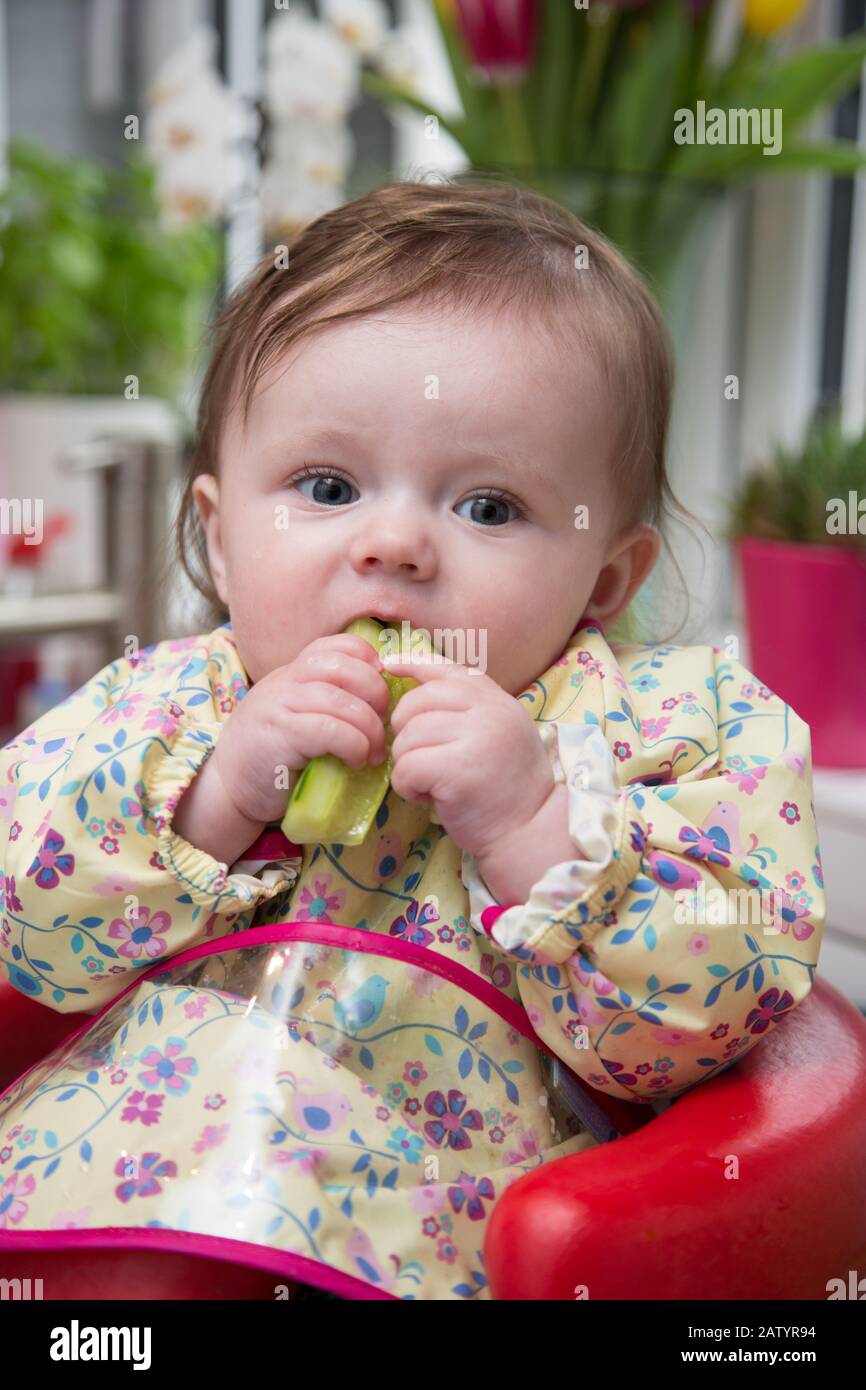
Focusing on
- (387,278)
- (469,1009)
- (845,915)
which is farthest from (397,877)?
(845,915)

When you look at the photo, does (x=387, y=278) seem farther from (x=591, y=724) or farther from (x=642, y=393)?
(x=591, y=724)

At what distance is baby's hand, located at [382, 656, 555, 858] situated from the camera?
68cm

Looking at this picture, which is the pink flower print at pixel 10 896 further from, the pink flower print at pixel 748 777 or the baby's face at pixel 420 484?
the pink flower print at pixel 748 777

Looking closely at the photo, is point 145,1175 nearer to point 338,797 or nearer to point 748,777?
point 338,797

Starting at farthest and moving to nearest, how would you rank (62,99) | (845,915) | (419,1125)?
(62,99) < (845,915) < (419,1125)

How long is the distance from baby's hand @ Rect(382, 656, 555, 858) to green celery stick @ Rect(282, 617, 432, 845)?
0.02 meters

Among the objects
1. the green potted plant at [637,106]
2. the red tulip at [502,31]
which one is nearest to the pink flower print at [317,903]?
the green potted plant at [637,106]

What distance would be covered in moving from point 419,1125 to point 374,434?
36cm

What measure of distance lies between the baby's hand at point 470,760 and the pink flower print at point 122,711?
16 cm

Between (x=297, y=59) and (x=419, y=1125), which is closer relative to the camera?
(x=419, y=1125)

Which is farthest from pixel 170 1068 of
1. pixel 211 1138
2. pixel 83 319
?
pixel 83 319

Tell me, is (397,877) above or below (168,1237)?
above

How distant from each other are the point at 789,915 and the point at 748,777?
8 cm

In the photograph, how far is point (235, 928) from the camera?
0.77 meters
